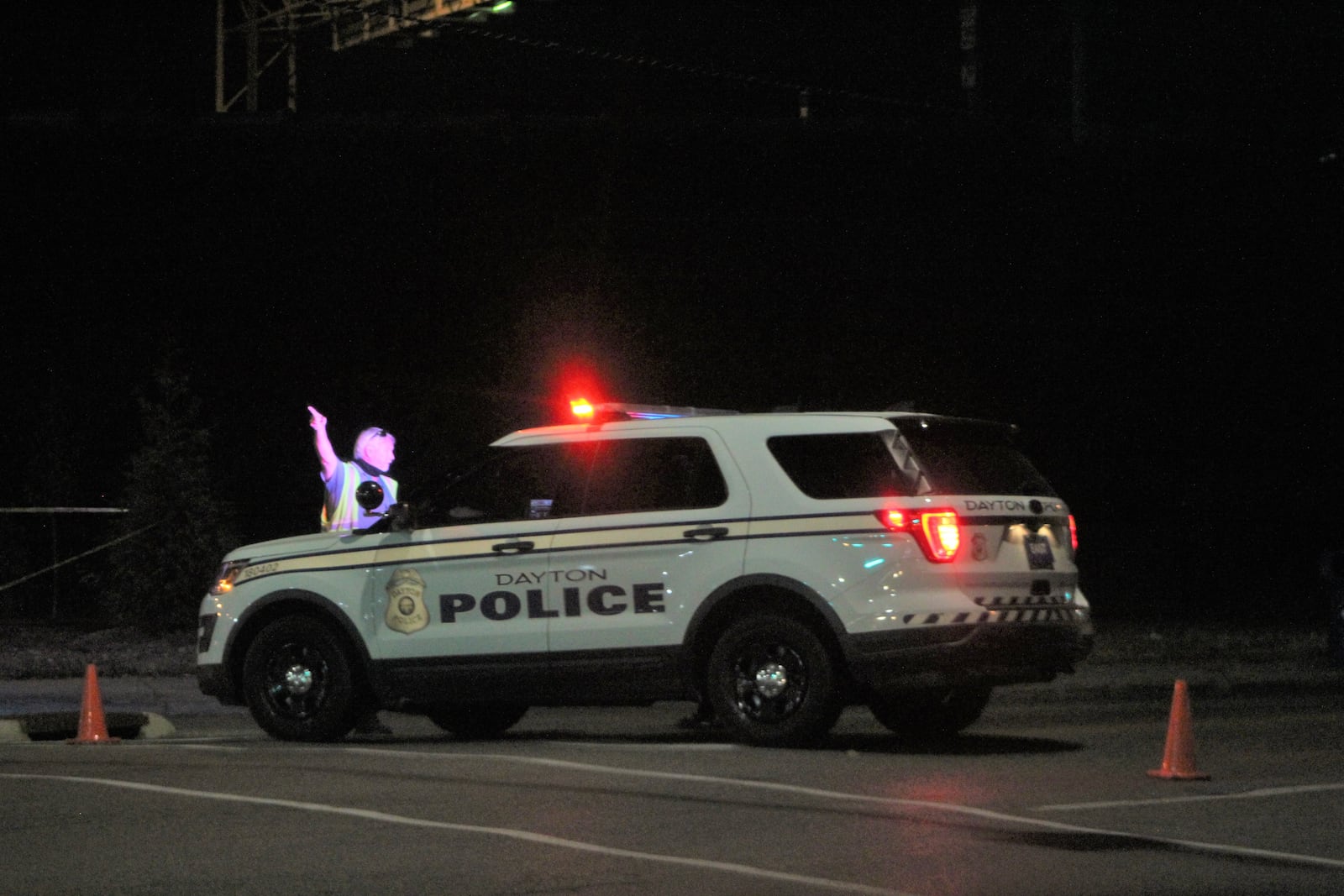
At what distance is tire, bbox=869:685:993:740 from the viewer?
12.2m

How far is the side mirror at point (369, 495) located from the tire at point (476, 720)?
61.0 inches

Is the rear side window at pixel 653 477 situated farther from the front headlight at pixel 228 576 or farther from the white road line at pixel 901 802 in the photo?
the front headlight at pixel 228 576

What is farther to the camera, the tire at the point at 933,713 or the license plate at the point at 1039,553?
the tire at the point at 933,713

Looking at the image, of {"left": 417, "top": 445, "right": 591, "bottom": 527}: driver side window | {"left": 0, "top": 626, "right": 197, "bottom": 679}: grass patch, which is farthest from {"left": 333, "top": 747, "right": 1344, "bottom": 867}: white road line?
{"left": 0, "top": 626, "right": 197, "bottom": 679}: grass patch

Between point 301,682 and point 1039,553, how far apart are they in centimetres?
443

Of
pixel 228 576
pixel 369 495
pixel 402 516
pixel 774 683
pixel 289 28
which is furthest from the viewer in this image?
pixel 289 28

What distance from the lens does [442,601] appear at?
11977 millimetres

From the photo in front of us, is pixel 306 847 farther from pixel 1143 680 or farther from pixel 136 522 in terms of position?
pixel 136 522

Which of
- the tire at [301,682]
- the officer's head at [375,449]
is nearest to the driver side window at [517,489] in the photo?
the tire at [301,682]

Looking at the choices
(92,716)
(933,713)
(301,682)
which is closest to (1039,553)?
(933,713)

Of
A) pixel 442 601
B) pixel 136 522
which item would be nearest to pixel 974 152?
pixel 136 522

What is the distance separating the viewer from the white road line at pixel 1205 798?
29.0 feet

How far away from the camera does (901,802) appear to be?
890 cm

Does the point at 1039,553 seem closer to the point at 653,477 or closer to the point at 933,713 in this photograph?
the point at 933,713
